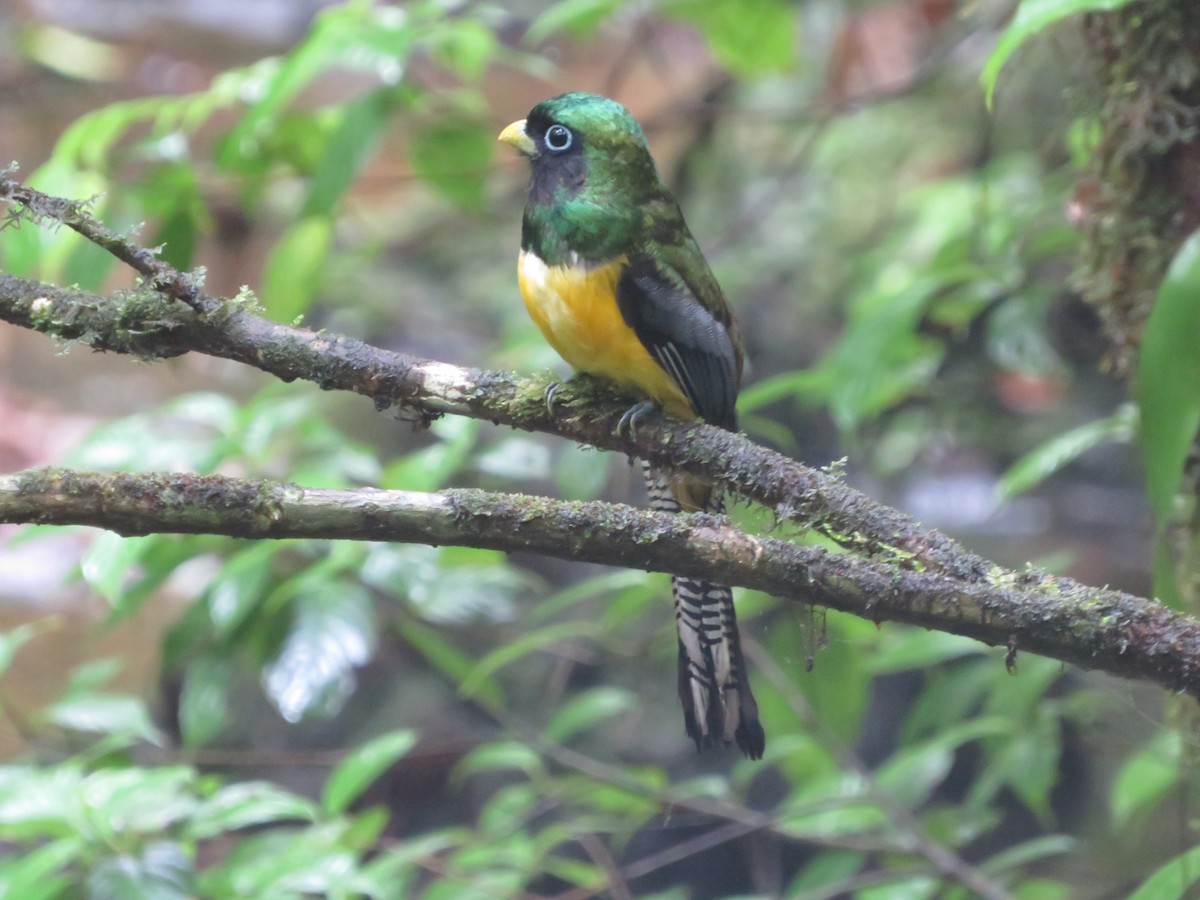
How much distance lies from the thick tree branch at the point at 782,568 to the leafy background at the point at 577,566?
34cm

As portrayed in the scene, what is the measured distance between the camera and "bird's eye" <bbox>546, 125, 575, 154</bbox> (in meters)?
2.44

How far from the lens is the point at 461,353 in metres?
6.21

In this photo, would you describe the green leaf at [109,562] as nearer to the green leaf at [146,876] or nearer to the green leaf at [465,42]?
the green leaf at [146,876]

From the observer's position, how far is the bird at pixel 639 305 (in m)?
2.24

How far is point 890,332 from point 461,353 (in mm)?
3818

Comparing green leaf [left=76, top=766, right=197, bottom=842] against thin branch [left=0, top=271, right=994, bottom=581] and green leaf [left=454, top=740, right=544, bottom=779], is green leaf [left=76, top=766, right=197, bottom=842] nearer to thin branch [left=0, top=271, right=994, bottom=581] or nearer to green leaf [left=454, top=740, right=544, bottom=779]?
green leaf [left=454, top=740, right=544, bottom=779]

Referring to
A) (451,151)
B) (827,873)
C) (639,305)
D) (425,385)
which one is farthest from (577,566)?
(425,385)

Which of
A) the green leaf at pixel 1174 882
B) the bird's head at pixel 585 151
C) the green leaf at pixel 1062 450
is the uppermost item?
the bird's head at pixel 585 151

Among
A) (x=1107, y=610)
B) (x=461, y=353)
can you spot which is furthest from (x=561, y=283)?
(x=461, y=353)

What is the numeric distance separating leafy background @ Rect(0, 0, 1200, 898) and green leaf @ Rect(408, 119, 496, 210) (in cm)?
1

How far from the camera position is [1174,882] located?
1.86 m

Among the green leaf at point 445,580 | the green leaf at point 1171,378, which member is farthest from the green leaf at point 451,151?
the green leaf at point 1171,378

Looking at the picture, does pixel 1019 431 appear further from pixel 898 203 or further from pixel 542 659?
pixel 542 659

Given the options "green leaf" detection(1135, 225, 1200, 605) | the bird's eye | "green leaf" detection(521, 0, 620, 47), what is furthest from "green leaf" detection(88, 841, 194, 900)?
"green leaf" detection(521, 0, 620, 47)
